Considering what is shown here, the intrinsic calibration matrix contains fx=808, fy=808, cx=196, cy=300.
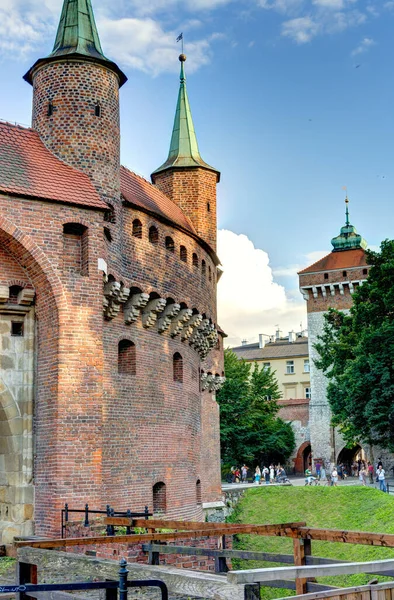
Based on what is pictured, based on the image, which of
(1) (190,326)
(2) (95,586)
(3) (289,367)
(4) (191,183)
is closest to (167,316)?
(1) (190,326)

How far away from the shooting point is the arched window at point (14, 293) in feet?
59.4

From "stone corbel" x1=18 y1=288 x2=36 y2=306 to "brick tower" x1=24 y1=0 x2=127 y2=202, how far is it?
11.0 feet

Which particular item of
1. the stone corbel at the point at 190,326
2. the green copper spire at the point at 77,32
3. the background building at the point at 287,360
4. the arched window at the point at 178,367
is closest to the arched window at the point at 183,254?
the stone corbel at the point at 190,326

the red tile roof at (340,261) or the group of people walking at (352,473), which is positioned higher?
the red tile roof at (340,261)

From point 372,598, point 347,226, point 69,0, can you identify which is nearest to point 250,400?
point 347,226

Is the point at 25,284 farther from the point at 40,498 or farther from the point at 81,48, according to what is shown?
the point at 81,48

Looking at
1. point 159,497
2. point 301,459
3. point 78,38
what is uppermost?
point 78,38

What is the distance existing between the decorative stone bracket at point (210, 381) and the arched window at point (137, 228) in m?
12.9

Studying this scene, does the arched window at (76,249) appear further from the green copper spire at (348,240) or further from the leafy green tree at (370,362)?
the green copper spire at (348,240)

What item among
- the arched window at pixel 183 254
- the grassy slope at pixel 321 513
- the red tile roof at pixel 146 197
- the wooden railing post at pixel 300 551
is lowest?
the grassy slope at pixel 321 513

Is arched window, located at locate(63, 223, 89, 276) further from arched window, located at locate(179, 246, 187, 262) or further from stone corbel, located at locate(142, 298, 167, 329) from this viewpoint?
arched window, located at locate(179, 246, 187, 262)

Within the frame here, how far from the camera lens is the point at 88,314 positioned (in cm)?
1795

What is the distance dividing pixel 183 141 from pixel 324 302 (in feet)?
101

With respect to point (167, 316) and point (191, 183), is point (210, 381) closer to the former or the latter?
point (191, 183)
